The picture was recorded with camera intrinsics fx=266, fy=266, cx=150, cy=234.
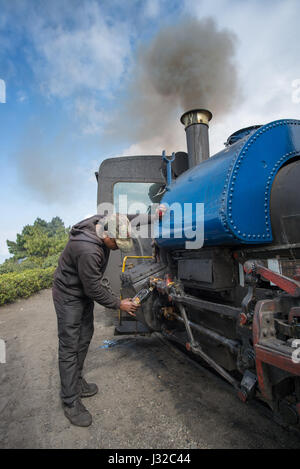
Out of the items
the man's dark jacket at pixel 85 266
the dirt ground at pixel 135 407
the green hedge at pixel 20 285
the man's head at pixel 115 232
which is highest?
the man's head at pixel 115 232

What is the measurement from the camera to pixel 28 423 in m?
2.37

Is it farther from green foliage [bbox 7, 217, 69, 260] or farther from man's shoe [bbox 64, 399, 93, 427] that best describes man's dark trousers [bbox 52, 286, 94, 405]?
green foliage [bbox 7, 217, 69, 260]

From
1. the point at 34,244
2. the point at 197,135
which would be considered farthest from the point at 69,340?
Result: the point at 34,244

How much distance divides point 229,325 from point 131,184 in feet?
12.2

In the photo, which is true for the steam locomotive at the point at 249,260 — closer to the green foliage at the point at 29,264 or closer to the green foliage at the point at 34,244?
the green foliage at the point at 29,264

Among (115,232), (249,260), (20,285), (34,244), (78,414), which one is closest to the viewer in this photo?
(249,260)

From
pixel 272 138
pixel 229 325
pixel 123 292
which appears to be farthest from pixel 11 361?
pixel 272 138

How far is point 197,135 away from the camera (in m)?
4.70

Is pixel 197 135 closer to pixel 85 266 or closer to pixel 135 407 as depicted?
pixel 85 266

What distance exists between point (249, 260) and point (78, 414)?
201 cm

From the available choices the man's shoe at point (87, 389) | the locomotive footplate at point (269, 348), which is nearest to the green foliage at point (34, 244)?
the man's shoe at point (87, 389)

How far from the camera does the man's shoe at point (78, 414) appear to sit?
2289mm

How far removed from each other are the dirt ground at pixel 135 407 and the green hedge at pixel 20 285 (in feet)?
16.4
